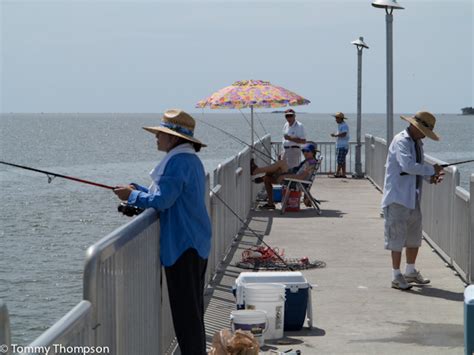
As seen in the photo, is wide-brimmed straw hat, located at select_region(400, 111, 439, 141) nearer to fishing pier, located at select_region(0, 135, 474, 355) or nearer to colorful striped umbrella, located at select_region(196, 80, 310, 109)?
fishing pier, located at select_region(0, 135, 474, 355)

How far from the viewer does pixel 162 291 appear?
8.07 m

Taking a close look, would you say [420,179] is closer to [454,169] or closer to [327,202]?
[454,169]

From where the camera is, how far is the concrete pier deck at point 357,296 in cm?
909

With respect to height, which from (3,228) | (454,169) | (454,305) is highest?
(454,169)

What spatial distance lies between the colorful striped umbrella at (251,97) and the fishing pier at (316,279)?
82 centimetres

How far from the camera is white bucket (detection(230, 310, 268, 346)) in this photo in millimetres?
8750

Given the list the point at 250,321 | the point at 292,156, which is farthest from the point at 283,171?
the point at 250,321

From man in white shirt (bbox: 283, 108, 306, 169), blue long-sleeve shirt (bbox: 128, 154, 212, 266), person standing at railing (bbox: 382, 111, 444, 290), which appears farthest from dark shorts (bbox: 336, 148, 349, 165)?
blue long-sleeve shirt (bbox: 128, 154, 212, 266)

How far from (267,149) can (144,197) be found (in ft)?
54.3

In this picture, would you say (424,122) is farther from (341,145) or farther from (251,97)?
(341,145)

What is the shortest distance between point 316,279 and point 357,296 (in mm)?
1041

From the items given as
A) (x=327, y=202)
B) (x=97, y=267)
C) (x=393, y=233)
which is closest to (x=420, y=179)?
(x=393, y=233)

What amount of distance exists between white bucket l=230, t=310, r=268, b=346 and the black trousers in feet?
3.45

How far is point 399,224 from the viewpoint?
11.2m
